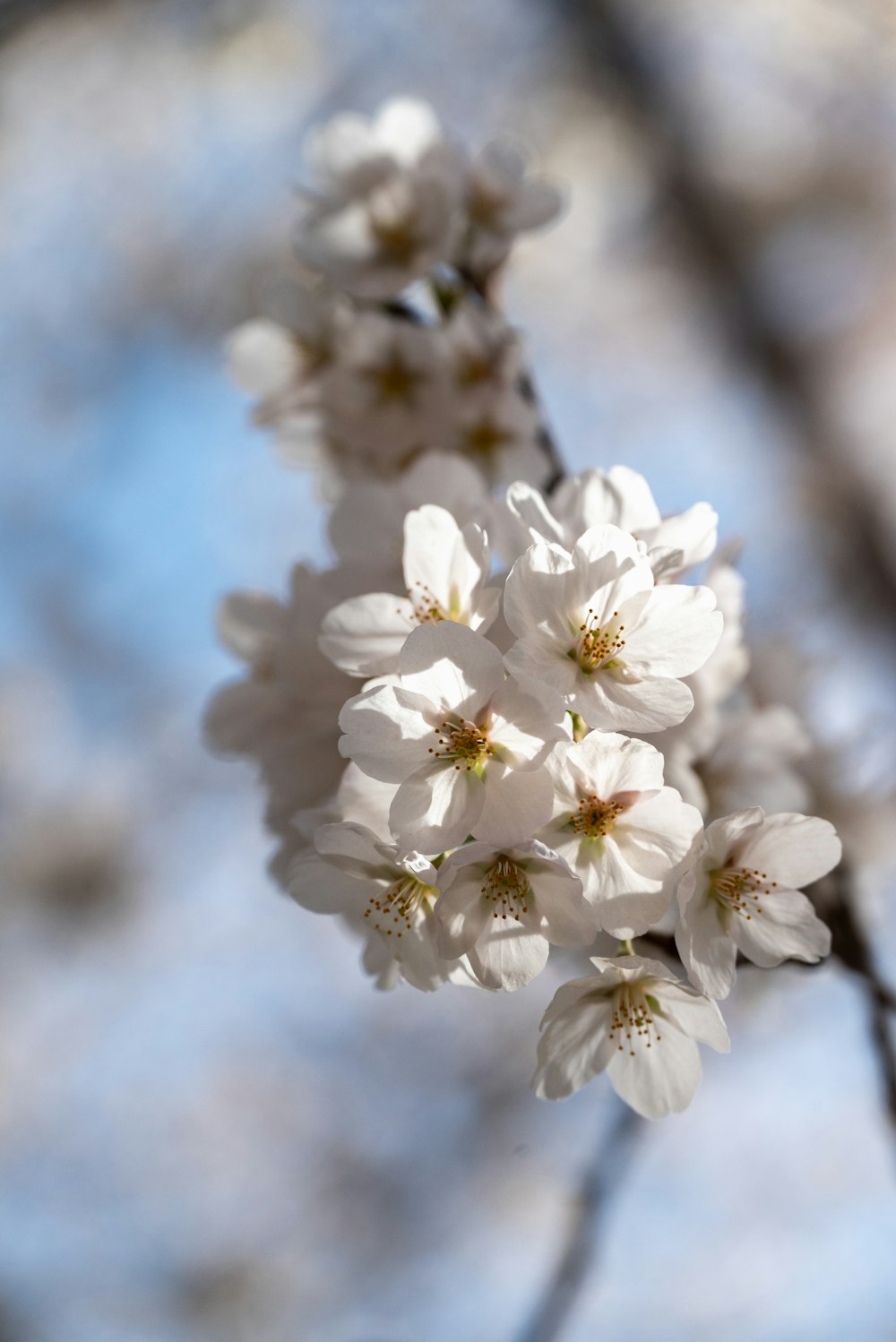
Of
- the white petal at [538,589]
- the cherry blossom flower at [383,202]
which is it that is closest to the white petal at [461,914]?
the white petal at [538,589]

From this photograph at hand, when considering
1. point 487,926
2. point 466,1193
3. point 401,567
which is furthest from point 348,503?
point 466,1193

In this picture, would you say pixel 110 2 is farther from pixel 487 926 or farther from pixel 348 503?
pixel 487 926

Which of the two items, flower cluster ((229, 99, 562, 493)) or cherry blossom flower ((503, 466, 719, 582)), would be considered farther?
flower cluster ((229, 99, 562, 493))

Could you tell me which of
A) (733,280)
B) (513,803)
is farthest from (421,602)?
(733,280)

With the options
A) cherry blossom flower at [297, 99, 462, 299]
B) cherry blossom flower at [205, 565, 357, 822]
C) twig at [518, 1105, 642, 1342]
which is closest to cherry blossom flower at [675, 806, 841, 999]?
cherry blossom flower at [205, 565, 357, 822]

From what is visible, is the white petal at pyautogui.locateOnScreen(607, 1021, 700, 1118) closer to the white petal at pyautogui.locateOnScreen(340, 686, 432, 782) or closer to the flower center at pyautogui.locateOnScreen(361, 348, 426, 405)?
the white petal at pyautogui.locateOnScreen(340, 686, 432, 782)

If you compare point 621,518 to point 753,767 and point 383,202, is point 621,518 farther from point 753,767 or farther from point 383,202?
point 383,202
